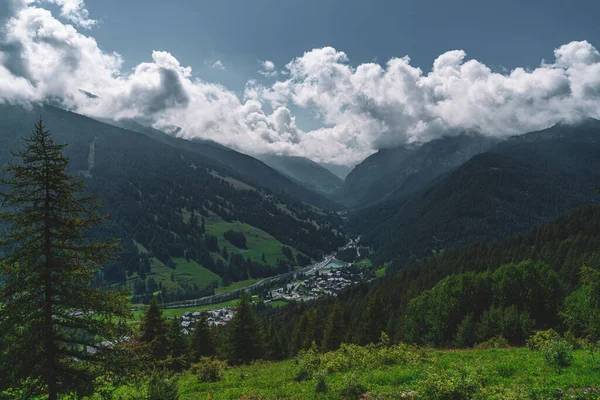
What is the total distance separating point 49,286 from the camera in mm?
14758

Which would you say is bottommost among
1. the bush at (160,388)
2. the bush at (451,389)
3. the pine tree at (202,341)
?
the pine tree at (202,341)

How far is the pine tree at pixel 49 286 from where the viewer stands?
46.2ft

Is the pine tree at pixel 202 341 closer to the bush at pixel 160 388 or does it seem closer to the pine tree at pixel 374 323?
the pine tree at pixel 374 323

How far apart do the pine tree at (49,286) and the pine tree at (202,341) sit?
40.1 m

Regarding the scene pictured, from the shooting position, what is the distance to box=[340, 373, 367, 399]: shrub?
16.0 meters

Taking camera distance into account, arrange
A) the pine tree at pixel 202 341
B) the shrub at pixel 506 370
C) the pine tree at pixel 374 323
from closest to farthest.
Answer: the shrub at pixel 506 370, the pine tree at pixel 202 341, the pine tree at pixel 374 323

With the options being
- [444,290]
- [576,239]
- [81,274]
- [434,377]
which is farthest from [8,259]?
[576,239]

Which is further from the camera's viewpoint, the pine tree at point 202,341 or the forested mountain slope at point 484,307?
the pine tree at point 202,341

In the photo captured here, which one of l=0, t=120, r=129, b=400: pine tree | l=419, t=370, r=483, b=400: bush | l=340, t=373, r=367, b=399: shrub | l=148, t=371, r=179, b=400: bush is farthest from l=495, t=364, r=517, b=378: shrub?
l=0, t=120, r=129, b=400: pine tree

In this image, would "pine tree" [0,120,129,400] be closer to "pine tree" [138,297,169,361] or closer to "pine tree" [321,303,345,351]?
"pine tree" [138,297,169,361]

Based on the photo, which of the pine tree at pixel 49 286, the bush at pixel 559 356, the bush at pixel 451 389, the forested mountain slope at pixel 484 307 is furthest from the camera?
the forested mountain slope at pixel 484 307

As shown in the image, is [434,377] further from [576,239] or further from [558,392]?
[576,239]

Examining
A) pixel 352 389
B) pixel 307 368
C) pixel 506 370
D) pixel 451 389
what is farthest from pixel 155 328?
pixel 451 389

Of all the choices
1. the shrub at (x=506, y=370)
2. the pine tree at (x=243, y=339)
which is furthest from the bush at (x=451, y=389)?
the pine tree at (x=243, y=339)
